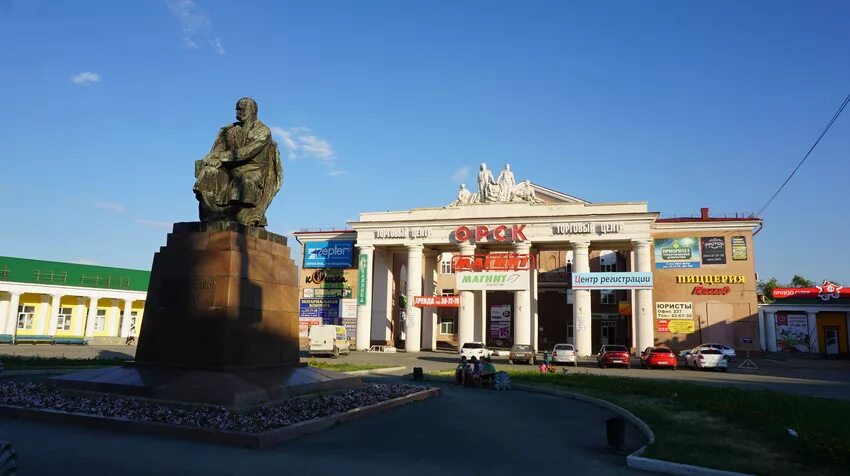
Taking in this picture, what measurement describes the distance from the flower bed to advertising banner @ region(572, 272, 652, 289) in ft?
106

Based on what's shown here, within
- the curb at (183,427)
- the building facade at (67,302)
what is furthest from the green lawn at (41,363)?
the building facade at (67,302)

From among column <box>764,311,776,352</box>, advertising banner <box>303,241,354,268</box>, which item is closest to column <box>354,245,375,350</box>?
advertising banner <box>303,241,354,268</box>

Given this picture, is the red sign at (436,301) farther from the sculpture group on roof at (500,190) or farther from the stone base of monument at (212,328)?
the stone base of monument at (212,328)

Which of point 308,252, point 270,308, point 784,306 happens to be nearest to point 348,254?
point 308,252

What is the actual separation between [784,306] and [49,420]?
53.9 m

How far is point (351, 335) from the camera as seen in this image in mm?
50688

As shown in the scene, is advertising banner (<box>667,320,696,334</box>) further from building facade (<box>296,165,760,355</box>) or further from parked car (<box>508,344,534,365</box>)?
parked car (<box>508,344,534,365</box>)

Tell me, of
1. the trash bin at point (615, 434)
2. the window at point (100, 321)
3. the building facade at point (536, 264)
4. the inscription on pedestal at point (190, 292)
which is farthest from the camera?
the window at point (100, 321)

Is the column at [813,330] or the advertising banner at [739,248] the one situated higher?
the advertising banner at [739,248]

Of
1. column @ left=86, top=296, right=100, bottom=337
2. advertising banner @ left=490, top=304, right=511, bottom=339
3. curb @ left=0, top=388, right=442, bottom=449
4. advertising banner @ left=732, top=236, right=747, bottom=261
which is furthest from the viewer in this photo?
advertising banner @ left=490, top=304, right=511, bottom=339

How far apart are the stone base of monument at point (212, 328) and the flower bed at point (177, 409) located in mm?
275

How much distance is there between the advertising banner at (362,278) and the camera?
49.2 meters

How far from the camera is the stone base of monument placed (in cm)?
1017

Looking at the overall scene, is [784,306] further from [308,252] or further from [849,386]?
[308,252]
